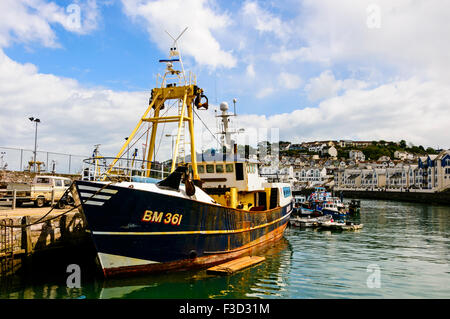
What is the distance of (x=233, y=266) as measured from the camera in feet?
44.7

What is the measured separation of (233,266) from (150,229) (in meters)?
4.20

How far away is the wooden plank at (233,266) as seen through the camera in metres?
12.9

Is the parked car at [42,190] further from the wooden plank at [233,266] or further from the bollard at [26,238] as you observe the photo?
the wooden plank at [233,266]

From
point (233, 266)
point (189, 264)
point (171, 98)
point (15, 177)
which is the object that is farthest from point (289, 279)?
point (15, 177)

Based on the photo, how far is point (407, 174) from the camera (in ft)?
319

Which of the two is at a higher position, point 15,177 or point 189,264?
point 15,177

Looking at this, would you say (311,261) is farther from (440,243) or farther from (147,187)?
(440,243)

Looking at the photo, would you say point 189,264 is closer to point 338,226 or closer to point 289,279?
point 289,279

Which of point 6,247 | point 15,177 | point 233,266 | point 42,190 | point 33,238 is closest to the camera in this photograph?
point 6,247

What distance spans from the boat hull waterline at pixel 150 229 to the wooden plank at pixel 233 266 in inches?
21.2

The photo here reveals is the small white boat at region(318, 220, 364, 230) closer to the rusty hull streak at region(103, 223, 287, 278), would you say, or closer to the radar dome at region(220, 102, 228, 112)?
the rusty hull streak at region(103, 223, 287, 278)

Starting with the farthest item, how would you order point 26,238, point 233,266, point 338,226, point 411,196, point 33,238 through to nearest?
point 411,196
point 338,226
point 233,266
point 33,238
point 26,238

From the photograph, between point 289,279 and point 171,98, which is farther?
point 171,98

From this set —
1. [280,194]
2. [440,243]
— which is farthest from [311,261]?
[440,243]
